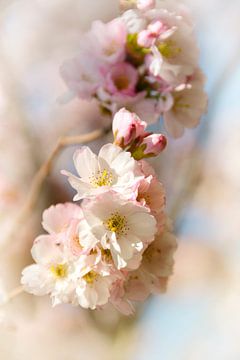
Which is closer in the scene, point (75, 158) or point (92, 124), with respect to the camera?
point (75, 158)

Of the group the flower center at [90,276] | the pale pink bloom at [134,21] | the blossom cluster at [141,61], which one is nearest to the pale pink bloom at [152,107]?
the blossom cluster at [141,61]

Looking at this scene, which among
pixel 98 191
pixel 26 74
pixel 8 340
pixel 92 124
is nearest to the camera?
pixel 98 191

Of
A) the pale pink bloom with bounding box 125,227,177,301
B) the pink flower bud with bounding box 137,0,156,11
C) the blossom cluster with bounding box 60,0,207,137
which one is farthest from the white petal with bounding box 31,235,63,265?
the pink flower bud with bounding box 137,0,156,11

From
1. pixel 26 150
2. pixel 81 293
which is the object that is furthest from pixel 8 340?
pixel 26 150

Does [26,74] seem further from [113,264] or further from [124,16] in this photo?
[113,264]

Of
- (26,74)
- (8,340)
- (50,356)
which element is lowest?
(50,356)

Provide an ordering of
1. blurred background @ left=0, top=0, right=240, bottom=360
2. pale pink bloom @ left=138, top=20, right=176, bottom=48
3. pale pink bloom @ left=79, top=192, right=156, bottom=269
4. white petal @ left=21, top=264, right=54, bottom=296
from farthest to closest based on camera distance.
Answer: blurred background @ left=0, top=0, right=240, bottom=360 < pale pink bloom @ left=138, top=20, right=176, bottom=48 < white petal @ left=21, top=264, right=54, bottom=296 < pale pink bloom @ left=79, top=192, right=156, bottom=269

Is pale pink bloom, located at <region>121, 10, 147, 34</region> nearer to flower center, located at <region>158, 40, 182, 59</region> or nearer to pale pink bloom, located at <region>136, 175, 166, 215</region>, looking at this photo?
flower center, located at <region>158, 40, 182, 59</region>
